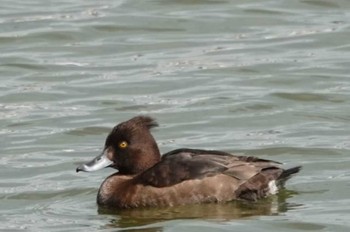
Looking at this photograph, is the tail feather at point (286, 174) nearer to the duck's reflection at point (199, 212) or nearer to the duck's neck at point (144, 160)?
the duck's reflection at point (199, 212)

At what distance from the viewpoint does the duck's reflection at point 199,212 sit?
12.1m

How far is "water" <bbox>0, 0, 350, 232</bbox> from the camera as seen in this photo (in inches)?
487

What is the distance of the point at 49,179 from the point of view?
13516 mm

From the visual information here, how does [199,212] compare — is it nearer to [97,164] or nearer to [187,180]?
[187,180]

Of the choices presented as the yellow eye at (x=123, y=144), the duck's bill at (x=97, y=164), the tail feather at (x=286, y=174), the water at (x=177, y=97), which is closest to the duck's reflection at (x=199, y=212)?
the water at (x=177, y=97)

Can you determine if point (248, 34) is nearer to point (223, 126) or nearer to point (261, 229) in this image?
point (223, 126)

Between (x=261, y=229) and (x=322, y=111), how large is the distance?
14.3 ft

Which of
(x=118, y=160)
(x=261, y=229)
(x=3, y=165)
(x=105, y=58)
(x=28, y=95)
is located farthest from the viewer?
(x=105, y=58)

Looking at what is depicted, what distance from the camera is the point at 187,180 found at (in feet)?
40.9

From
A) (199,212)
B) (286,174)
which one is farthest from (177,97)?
(199,212)

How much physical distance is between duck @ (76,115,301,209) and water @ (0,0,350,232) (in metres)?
0.11

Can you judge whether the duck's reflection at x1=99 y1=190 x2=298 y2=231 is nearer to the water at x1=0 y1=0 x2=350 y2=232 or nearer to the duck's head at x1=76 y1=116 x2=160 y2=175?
the water at x1=0 y1=0 x2=350 y2=232

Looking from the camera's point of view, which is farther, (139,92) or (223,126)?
(139,92)

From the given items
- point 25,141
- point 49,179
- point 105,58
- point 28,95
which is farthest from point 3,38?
point 49,179
